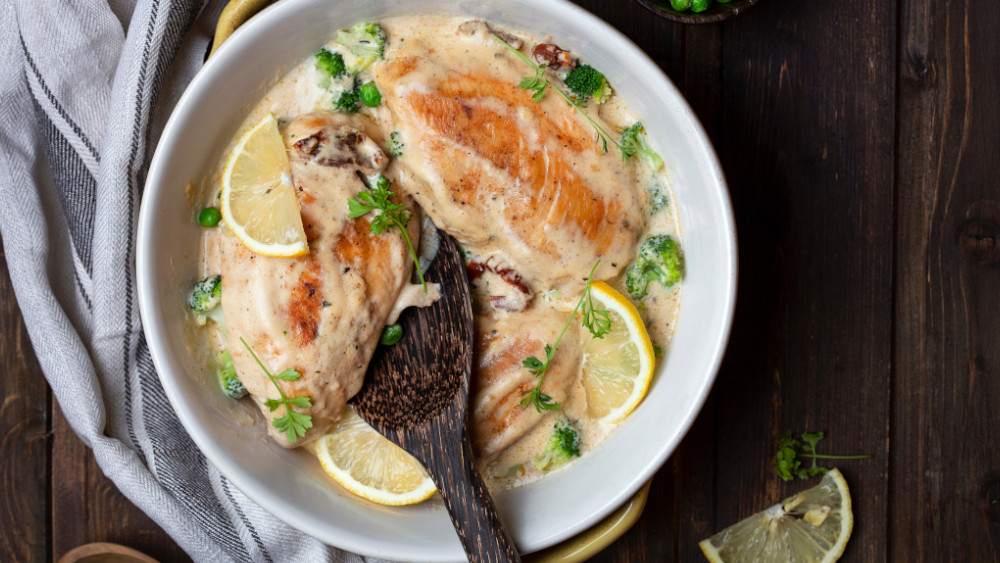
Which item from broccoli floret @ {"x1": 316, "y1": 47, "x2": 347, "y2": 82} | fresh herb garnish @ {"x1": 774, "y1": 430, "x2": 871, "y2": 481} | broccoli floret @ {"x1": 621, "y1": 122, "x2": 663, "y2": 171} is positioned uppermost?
broccoli floret @ {"x1": 316, "y1": 47, "x2": 347, "y2": 82}

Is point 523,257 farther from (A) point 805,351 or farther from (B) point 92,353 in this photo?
(B) point 92,353

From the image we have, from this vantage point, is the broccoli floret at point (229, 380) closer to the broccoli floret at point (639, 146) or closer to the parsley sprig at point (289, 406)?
the parsley sprig at point (289, 406)

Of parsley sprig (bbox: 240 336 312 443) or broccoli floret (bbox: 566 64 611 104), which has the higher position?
broccoli floret (bbox: 566 64 611 104)

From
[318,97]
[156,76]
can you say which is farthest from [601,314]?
[156,76]

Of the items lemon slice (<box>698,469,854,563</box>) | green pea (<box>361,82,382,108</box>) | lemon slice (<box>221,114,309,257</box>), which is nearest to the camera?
lemon slice (<box>221,114,309,257</box>)

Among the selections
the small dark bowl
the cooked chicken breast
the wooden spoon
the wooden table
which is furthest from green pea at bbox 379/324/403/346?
the small dark bowl

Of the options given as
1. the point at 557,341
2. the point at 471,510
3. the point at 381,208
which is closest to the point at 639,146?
the point at 557,341

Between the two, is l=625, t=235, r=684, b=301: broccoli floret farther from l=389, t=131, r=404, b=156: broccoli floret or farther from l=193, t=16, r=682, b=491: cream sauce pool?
l=389, t=131, r=404, b=156: broccoli floret
